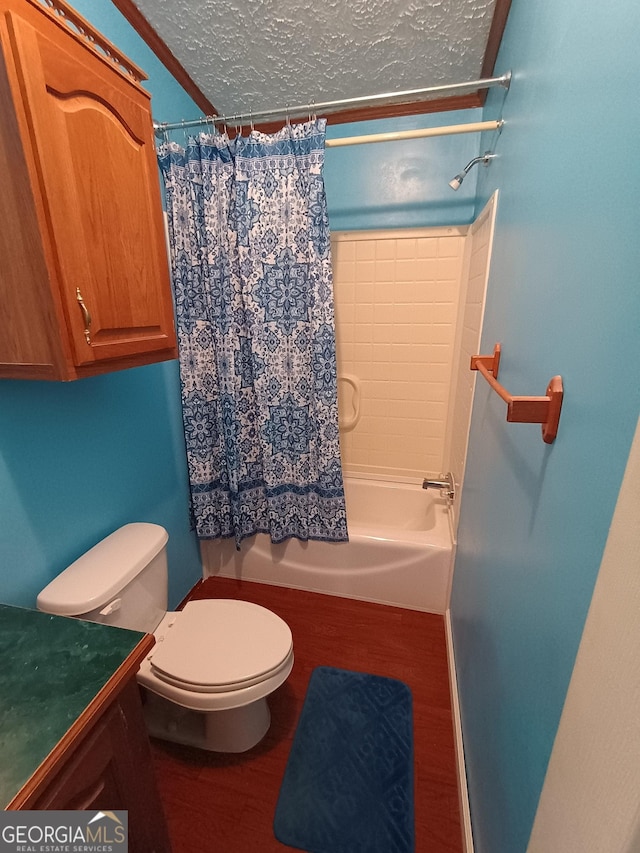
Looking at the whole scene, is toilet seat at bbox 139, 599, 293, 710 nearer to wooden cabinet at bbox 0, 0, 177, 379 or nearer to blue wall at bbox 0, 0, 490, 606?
blue wall at bbox 0, 0, 490, 606

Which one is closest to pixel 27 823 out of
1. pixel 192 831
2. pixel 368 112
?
pixel 192 831

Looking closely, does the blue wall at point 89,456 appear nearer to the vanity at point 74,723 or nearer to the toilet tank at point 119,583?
the toilet tank at point 119,583

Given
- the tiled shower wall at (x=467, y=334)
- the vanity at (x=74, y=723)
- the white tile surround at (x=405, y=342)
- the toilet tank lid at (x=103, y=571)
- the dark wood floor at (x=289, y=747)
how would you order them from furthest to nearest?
1. the white tile surround at (x=405, y=342)
2. the tiled shower wall at (x=467, y=334)
3. the dark wood floor at (x=289, y=747)
4. the toilet tank lid at (x=103, y=571)
5. the vanity at (x=74, y=723)

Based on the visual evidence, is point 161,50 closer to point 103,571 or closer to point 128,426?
point 128,426

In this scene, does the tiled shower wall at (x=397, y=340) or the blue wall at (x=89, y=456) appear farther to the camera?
the tiled shower wall at (x=397, y=340)

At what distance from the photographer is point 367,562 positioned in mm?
1907

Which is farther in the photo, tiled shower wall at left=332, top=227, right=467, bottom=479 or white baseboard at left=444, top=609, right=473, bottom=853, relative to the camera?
tiled shower wall at left=332, top=227, right=467, bottom=479

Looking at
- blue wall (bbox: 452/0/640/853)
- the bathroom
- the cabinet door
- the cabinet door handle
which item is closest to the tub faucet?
the bathroom

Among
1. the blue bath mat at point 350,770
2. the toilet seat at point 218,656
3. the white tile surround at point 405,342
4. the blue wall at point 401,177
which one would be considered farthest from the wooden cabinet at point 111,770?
Answer: the blue wall at point 401,177

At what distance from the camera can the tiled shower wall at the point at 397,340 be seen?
205cm

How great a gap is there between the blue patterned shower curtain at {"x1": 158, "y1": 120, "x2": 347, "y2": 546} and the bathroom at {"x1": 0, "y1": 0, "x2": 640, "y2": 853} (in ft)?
0.65

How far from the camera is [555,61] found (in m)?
0.74

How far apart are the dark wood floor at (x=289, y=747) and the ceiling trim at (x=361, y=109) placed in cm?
244

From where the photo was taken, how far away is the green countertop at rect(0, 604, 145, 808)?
24.1 inches
